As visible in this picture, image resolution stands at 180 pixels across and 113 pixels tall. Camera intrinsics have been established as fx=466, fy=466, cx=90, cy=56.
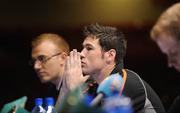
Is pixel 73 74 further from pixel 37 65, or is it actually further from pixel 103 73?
pixel 37 65

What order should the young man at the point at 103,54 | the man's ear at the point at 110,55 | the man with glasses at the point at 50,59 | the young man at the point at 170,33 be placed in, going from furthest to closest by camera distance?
the man with glasses at the point at 50,59 → the man's ear at the point at 110,55 → the young man at the point at 103,54 → the young man at the point at 170,33

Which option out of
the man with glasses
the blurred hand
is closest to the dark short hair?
the blurred hand

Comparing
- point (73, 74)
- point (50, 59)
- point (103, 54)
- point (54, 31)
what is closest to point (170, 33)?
point (73, 74)

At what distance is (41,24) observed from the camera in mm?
3461

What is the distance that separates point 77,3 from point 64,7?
0.11m

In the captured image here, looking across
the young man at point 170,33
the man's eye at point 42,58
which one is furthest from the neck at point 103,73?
the young man at point 170,33

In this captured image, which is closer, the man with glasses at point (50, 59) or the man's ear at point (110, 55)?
the man's ear at point (110, 55)

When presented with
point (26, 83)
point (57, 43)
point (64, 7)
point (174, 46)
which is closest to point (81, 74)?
point (57, 43)

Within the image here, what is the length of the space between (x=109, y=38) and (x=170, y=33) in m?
0.88

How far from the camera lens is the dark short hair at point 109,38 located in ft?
7.55

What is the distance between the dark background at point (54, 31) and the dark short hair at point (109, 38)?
35.6 inches

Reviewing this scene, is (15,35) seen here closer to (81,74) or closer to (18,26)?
(18,26)

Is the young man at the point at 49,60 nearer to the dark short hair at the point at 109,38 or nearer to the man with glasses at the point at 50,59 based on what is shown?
the man with glasses at the point at 50,59

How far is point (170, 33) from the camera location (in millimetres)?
1444
